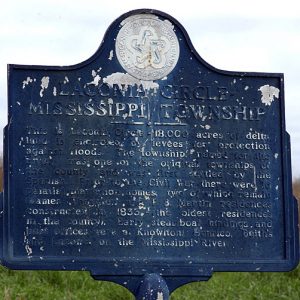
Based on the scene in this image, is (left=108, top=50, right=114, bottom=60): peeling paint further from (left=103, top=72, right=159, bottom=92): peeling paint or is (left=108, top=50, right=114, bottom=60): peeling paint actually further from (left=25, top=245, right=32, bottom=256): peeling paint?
(left=25, top=245, right=32, bottom=256): peeling paint

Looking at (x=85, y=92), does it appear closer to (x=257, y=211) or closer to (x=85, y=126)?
(x=85, y=126)

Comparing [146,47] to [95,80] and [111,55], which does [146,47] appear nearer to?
[111,55]

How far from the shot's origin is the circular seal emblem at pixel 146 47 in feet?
23.1

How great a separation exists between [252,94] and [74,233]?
1822 mm

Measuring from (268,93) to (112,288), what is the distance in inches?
157

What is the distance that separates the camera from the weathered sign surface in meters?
6.77

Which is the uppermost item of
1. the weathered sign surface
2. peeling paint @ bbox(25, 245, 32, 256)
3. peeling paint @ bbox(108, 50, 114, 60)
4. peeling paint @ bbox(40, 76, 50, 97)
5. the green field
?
peeling paint @ bbox(108, 50, 114, 60)

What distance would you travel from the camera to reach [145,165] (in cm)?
691

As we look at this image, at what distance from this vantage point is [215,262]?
6.94 m

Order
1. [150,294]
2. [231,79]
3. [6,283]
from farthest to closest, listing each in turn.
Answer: [6,283]
[231,79]
[150,294]

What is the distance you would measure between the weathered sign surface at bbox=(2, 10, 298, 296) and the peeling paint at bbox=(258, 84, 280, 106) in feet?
0.05

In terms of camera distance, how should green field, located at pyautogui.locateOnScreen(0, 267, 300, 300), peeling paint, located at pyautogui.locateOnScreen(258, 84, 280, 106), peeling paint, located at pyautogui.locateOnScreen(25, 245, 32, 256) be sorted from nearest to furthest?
1. peeling paint, located at pyautogui.locateOnScreen(25, 245, 32, 256)
2. peeling paint, located at pyautogui.locateOnScreen(258, 84, 280, 106)
3. green field, located at pyautogui.locateOnScreen(0, 267, 300, 300)

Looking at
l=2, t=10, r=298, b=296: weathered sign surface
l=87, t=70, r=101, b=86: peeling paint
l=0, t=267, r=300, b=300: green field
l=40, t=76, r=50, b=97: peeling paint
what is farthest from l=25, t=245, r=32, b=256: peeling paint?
l=0, t=267, r=300, b=300: green field

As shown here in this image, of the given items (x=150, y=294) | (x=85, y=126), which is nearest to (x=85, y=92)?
(x=85, y=126)
